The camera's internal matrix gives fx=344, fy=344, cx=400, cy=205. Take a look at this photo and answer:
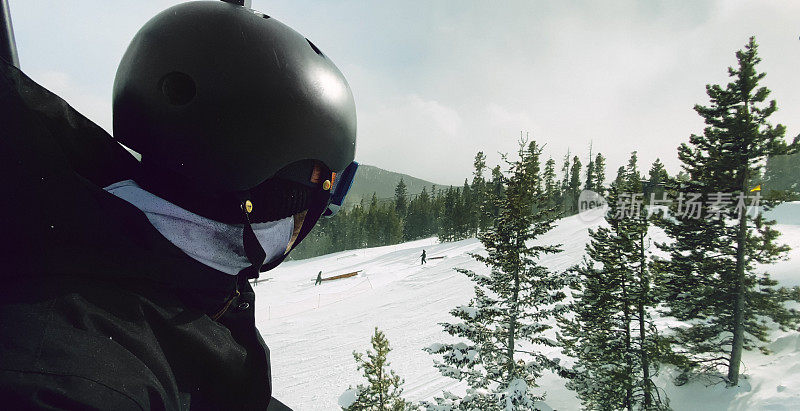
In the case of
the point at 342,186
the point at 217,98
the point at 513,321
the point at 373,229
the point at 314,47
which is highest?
the point at 314,47

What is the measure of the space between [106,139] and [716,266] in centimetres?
2376

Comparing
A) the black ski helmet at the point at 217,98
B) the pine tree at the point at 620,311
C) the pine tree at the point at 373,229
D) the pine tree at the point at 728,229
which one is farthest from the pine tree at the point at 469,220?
the black ski helmet at the point at 217,98

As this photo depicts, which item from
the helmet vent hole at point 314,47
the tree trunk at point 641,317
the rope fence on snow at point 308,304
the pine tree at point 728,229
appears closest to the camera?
the helmet vent hole at point 314,47

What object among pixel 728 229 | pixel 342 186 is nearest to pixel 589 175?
pixel 728 229

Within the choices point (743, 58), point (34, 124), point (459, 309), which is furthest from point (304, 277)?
point (34, 124)

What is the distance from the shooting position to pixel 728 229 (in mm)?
17328

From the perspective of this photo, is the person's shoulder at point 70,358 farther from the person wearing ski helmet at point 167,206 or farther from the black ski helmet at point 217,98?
the black ski helmet at point 217,98

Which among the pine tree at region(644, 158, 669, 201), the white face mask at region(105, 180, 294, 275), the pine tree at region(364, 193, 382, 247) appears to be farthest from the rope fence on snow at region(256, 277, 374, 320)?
the pine tree at region(644, 158, 669, 201)

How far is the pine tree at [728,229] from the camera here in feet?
52.6

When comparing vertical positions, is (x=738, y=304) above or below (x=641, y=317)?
below

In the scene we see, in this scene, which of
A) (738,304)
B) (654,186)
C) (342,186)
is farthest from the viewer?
(654,186)

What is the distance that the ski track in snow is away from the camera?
1702 centimetres

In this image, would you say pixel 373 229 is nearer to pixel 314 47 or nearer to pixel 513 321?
pixel 513 321

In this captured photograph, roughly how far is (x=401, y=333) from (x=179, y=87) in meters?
24.8
